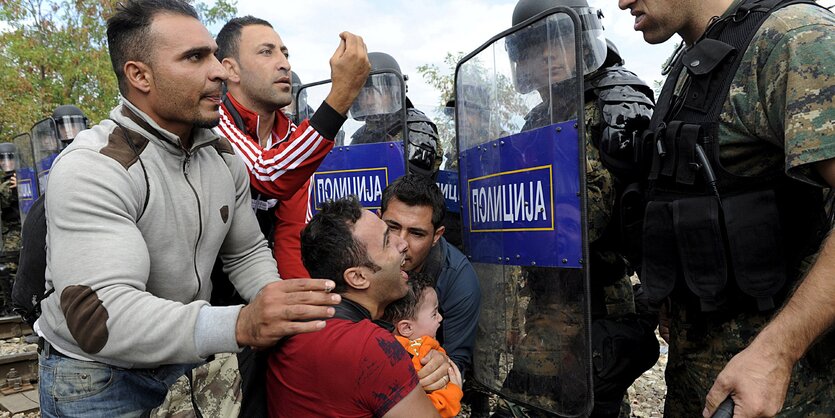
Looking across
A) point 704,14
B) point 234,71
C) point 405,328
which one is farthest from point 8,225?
point 704,14

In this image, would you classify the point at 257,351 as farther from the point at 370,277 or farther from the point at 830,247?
the point at 830,247

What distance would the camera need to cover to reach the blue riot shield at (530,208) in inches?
69.3

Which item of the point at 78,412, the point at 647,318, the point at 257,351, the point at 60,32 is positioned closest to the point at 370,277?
the point at 257,351

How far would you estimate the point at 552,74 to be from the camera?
183 centimetres

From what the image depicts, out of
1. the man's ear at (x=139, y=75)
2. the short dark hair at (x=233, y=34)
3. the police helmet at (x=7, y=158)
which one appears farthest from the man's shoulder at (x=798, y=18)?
the police helmet at (x=7, y=158)

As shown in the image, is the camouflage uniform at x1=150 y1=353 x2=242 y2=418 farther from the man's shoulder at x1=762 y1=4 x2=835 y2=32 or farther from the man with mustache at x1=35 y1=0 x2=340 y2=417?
the man's shoulder at x1=762 y1=4 x2=835 y2=32

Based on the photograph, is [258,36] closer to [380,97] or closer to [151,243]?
[380,97]

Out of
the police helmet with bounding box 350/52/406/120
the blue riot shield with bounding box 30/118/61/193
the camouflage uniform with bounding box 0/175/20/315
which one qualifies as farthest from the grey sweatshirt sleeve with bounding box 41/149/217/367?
the camouflage uniform with bounding box 0/175/20/315

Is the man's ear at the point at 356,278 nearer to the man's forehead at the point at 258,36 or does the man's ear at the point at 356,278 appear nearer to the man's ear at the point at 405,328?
the man's ear at the point at 405,328

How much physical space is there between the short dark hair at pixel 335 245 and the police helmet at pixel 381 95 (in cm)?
123

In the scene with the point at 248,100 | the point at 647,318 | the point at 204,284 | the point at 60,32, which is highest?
the point at 60,32

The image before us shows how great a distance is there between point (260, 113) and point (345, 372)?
130cm

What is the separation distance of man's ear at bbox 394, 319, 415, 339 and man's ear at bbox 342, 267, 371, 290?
0.40 meters

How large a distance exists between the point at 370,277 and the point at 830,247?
1100mm
